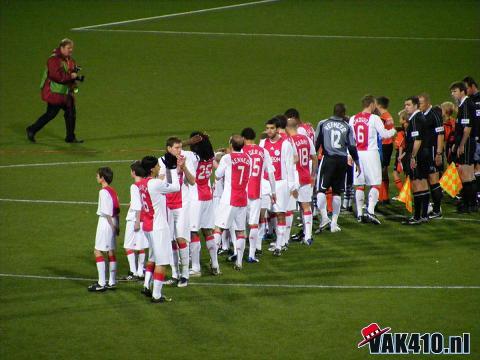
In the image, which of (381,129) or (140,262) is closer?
(140,262)

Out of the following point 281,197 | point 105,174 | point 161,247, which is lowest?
point 161,247

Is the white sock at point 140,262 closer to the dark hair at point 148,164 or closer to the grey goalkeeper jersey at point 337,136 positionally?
the dark hair at point 148,164

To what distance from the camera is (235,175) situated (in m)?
15.0

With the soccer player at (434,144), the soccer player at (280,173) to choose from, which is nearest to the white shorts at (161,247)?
the soccer player at (280,173)

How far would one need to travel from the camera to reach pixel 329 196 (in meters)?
18.8

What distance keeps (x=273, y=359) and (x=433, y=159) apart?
742 cm

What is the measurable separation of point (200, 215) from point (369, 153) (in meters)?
4.44

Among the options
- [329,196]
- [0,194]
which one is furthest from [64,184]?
[329,196]

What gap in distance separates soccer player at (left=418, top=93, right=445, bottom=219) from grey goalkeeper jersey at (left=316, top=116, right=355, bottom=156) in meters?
1.55

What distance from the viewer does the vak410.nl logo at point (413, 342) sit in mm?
12117

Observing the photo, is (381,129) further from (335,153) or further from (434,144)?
(335,153)

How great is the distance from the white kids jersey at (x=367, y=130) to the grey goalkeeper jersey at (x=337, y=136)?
32.1 inches

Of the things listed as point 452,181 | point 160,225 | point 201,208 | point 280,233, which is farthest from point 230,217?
point 452,181

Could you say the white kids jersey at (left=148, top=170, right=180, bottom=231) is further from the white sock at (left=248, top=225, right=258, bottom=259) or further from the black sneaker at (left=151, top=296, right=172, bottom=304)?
the white sock at (left=248, top=225, right=258, bottom=259)
